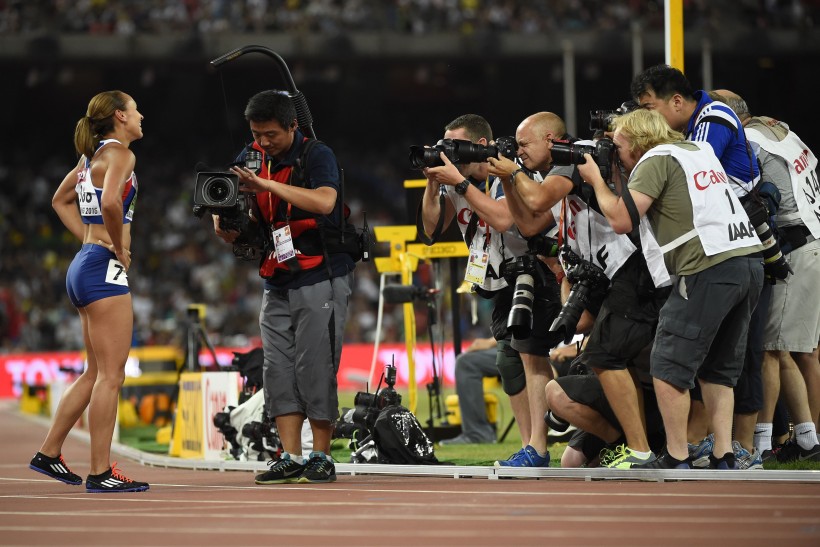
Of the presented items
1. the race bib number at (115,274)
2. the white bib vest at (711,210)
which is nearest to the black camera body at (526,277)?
the white bib vest at (711,210)

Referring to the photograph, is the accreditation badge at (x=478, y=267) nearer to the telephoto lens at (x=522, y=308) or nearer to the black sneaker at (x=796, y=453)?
the telephoto lens at (x=522, y=308)

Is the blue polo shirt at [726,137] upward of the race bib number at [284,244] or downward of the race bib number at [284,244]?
upward

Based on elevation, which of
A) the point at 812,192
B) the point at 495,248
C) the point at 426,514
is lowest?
the point at 426,514

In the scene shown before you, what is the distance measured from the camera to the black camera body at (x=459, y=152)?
687 cm

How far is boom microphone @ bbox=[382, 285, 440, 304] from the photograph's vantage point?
10.2 metres

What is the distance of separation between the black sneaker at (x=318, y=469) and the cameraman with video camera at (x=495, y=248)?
975mm

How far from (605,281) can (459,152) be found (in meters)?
1.05

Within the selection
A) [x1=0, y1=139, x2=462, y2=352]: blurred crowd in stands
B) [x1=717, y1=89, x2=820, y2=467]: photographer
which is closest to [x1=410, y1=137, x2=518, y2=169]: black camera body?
[x1=717, y1=89, x2=820, y2=467]: photographer

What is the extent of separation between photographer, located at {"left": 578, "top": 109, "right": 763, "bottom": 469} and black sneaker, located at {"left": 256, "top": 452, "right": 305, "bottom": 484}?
1.80 m

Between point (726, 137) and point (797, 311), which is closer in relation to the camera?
point (726, 137)

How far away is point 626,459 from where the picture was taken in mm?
6551

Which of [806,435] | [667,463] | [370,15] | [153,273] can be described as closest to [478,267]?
[667,463]

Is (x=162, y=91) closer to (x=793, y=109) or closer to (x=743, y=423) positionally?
(x=793, y=109)

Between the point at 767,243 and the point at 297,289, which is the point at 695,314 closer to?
the point at 767,243
